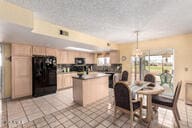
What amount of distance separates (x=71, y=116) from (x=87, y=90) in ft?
3.46

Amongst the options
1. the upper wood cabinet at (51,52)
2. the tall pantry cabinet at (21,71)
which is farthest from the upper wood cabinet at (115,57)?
the tall pantry cabinet at (21,71)

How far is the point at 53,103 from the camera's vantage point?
371 centimetres

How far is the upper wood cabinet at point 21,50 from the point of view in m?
A: 4.04

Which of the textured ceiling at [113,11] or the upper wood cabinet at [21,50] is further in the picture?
the upper wood cabinet at [21,50]

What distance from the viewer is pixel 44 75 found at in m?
4.60

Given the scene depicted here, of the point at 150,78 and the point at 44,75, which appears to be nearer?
the point at 150,78

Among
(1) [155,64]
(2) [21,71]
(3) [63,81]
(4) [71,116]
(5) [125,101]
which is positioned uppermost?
(1) [155,64]

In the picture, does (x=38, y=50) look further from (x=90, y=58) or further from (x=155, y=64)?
(x=155, y=64)

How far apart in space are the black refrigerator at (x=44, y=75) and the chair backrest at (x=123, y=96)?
3.47 metres

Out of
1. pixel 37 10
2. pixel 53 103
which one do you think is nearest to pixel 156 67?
pixel 53 103

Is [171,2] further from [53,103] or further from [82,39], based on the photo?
[53,103]

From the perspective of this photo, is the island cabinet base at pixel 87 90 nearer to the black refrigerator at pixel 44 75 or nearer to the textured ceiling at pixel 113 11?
the black refrigerator at pixel 44 75

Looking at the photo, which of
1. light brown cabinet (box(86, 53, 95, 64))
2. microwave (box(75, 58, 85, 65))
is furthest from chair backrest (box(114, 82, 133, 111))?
light brown cabinet (box(86, 53, 95, 64))

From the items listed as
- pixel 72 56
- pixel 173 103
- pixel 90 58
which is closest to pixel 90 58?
pixel 90 58
